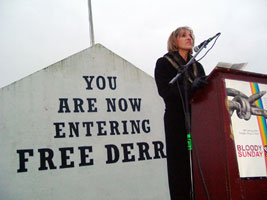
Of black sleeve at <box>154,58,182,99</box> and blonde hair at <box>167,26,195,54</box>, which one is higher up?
blonde hair at <box>167,26,195,54</box>

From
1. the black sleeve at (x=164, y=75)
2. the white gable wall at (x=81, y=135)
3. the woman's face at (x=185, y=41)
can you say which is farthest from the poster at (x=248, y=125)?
the white gable wall at (x=81, y=135)

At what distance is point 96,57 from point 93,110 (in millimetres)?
1567

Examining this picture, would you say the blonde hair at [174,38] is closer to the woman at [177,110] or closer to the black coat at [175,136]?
the woman at [177,110]

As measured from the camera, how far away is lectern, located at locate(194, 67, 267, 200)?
1.52m

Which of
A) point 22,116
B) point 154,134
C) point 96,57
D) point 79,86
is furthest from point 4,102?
point 154,134

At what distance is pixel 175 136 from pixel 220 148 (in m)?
0.56

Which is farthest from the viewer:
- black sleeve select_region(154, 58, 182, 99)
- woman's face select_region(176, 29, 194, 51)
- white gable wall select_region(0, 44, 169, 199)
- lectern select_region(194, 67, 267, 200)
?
white gable wall select_region(0, 44, 169, 199)

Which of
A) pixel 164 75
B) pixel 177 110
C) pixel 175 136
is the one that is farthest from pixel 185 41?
pixel 175 136

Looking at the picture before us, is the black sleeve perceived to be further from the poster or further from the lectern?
the poster

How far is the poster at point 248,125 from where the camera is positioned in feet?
5.17

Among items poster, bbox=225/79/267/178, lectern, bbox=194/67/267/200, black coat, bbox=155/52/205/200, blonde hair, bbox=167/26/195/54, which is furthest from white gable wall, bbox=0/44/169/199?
poster, bbox=225/79/267/178

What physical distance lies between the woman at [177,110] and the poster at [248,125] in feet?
0.76

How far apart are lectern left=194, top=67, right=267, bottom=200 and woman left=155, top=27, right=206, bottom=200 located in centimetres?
14

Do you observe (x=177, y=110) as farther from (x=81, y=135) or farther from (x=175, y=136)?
(x=81, y=135)
